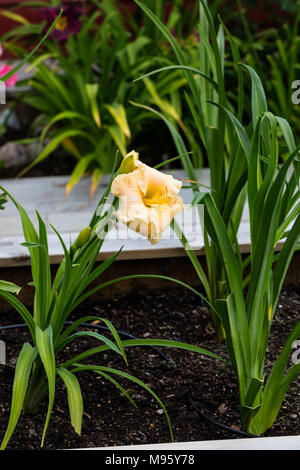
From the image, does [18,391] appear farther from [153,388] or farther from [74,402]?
[153,388]

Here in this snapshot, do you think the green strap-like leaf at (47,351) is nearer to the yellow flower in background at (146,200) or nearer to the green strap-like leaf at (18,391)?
the green strap-like leaf at (18,391)

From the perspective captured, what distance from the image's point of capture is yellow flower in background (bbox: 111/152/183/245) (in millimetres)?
971

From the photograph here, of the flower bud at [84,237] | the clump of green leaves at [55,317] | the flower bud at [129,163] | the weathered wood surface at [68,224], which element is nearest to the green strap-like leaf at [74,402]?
the clump of green leaves at [55,317]

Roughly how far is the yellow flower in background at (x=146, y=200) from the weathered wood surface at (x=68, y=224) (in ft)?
2.26

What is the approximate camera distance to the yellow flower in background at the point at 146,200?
97 cm

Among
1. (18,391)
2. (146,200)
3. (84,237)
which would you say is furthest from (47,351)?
(146,200)

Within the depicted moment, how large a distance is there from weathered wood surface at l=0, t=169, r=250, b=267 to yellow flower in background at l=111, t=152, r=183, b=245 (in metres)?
0.69

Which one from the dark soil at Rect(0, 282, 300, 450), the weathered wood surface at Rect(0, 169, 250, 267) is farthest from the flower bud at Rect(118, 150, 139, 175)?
the weathered wood surface at Rect(0, 169, 250, 267)

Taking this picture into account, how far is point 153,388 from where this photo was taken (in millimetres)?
1415

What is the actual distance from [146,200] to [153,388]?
57 cm

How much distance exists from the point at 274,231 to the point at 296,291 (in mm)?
731

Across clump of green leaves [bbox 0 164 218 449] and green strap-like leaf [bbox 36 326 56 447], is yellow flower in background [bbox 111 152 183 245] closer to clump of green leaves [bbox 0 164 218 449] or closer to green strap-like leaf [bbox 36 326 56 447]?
clump of green leaves [bbox 0 164 218 449]

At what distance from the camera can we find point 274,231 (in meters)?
1.16

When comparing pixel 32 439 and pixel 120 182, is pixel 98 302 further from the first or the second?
pixel 120 182
